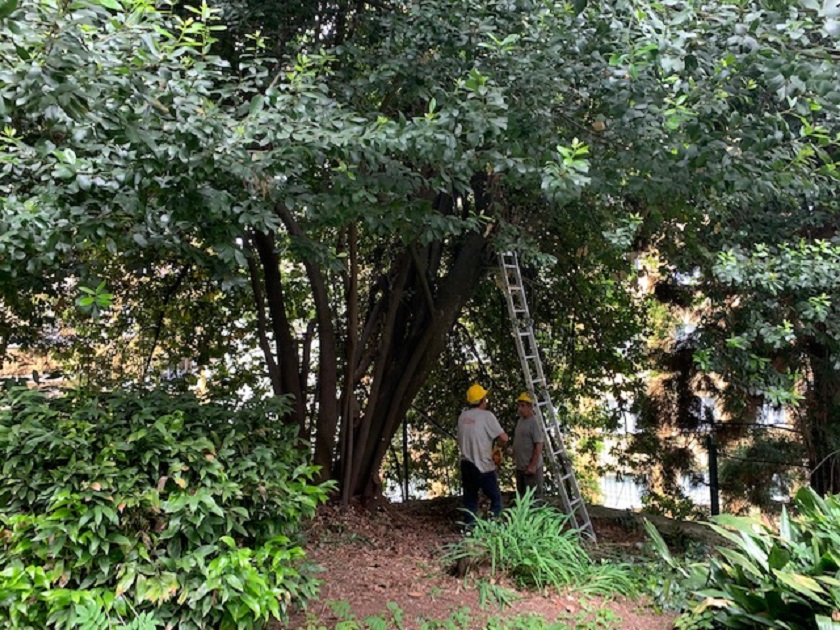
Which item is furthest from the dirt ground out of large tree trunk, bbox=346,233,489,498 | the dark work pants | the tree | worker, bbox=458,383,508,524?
the tree

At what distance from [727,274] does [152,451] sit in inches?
171

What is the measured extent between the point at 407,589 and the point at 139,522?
6.92 ft

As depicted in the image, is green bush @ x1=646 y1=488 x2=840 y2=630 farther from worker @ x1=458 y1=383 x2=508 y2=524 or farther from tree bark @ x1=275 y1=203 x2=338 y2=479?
tree bark @ x1=275 y1=203 x2=338 y2=479

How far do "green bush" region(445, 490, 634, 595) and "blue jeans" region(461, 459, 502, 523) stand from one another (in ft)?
5.36

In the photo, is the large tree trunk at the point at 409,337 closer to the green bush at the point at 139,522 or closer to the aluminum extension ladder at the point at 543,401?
the aluminum extension ladder at the point at 543,401

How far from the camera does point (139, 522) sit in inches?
155

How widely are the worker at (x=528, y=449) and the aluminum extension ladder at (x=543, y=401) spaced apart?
127 mm

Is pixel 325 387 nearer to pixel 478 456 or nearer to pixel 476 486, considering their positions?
pixel 478 456

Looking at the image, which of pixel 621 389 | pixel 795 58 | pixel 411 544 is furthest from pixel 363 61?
pixel 621 389

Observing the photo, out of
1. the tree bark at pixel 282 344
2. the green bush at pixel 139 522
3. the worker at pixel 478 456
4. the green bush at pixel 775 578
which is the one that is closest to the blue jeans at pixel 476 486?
the worker at pixel 478 456

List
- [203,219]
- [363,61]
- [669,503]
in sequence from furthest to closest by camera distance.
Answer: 1. [669,503]
2. [363,61]
3. [203,219]

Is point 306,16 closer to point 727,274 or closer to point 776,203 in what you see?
point 727,274

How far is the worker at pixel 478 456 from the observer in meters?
7.48

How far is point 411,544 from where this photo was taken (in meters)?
Result: 6.82
